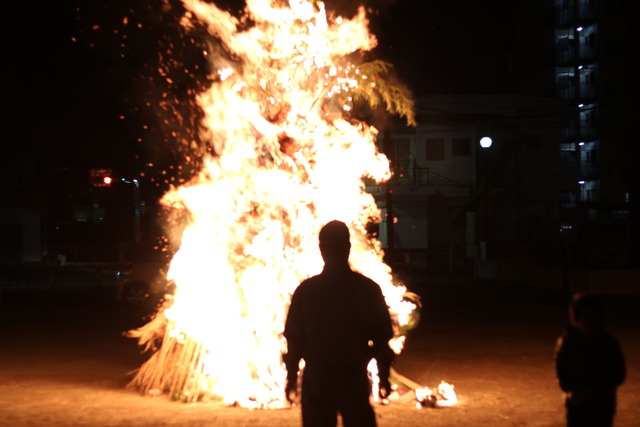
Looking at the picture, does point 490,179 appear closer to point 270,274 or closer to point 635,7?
point 635,7

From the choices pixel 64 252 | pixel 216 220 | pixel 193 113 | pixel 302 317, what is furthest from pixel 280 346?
pixel 64 252

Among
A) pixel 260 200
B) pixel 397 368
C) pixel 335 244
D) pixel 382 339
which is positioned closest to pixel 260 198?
pixel 260 200

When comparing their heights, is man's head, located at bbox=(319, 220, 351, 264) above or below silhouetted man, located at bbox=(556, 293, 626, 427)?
above

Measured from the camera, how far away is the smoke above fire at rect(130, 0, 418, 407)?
30.8ft

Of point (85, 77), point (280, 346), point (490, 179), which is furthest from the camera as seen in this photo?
point (490, 179)

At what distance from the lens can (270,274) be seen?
944cm

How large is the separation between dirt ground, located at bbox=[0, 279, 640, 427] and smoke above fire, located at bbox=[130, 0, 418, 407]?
559mm

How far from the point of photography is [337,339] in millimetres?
5129

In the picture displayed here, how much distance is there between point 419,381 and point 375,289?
20.3 feet

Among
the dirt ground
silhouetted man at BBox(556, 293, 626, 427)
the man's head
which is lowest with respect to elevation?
the dirt ground

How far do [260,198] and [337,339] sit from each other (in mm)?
4637

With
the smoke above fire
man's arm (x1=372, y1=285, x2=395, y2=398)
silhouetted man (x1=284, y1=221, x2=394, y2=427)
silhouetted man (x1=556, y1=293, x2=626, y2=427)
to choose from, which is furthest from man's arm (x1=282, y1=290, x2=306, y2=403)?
the smoke above fire

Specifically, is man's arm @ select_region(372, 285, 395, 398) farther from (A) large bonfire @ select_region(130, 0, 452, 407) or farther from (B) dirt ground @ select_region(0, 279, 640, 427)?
(A) large bonfire @ select_region(130, 0, 452, 407)

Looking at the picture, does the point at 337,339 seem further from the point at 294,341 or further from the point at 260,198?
the point at 260,198
